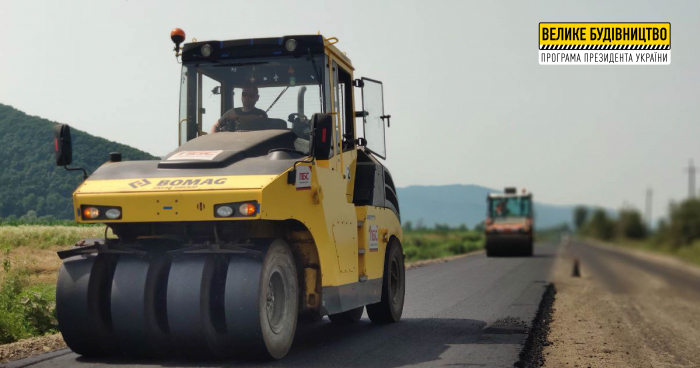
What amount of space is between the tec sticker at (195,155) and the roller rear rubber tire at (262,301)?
3.15ft

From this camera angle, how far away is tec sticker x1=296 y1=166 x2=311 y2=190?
305 inches

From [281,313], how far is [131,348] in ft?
4.65

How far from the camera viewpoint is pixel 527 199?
38.8 m

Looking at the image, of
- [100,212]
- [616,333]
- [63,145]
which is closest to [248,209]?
[100,212]

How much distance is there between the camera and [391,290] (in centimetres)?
1140

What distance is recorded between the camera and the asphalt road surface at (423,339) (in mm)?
7824

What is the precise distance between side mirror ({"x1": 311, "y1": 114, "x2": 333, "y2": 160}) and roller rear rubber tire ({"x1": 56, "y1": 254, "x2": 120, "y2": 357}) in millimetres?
2277

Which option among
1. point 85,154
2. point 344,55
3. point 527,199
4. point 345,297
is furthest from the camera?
point 527,199

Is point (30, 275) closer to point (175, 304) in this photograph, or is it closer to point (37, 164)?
point (37, 164)

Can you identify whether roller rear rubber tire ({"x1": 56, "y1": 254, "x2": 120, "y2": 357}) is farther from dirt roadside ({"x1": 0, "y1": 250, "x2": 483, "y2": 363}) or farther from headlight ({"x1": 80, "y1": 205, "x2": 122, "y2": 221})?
dirt roadside ({"x1": 0, "y1": 250, "x2": 483, "y2": 363})

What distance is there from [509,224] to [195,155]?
31447mm

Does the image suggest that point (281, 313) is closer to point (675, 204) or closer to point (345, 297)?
point (345, 297)

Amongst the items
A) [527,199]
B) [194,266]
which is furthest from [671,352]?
[527,199]

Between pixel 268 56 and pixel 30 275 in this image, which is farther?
pixel 30 275
